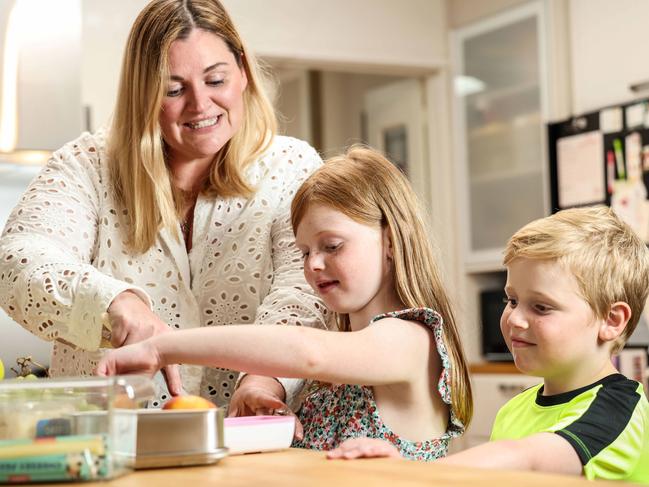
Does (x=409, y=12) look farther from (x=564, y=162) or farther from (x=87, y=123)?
(x=87, y=123)

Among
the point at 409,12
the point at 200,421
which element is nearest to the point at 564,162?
the point at 409,12

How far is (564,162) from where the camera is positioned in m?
4.28

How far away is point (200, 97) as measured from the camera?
1671mm

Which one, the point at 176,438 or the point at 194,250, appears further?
the point at 194,250

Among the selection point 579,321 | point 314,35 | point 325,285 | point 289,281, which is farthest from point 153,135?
point 314,35

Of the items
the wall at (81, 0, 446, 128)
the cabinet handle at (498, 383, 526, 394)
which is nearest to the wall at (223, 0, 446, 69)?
the wall at (81, 0, 446, 128)

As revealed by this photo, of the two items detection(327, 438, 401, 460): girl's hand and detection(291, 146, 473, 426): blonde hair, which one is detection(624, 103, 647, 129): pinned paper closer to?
detection(291, 146, 473, 426): blonde hair

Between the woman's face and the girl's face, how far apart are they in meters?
0.28

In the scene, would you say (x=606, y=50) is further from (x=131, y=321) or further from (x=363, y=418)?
(x=131, y=321)

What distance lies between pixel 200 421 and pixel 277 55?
12.1 ft

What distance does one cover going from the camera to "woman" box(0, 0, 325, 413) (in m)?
1.68

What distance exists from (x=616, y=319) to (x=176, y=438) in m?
0.69

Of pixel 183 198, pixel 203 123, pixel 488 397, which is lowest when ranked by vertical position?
pixel 488 397

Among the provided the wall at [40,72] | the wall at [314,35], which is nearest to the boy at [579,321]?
the wall at [40,72]
